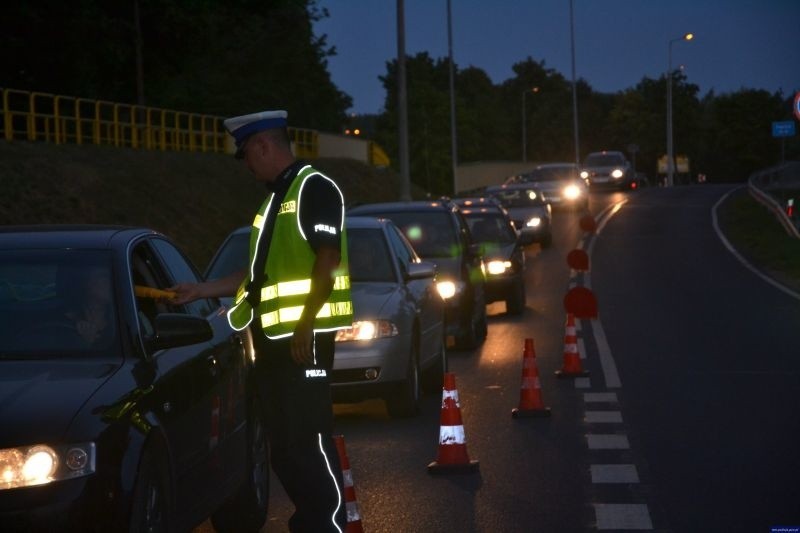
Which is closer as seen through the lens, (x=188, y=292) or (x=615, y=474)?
(x=188, y=292)

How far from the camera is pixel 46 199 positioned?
34.6 metres

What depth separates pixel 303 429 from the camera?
6.26 meters

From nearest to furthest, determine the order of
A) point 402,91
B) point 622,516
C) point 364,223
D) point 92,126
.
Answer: point 622,516, point 364,223, point 402,91, point 92,126

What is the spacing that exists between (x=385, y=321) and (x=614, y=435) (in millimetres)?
2140

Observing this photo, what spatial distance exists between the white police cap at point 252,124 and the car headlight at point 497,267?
17.7 meters

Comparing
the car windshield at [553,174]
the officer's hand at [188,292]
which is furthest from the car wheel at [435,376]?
the car windshield at [553,174]

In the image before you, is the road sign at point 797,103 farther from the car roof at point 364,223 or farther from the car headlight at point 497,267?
the car roof at point 364,223

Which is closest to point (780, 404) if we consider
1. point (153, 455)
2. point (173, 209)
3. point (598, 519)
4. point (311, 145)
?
point (598, 519)

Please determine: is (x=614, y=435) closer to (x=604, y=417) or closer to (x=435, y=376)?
(x=604, y=417)

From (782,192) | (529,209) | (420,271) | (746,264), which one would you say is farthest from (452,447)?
(782,192)

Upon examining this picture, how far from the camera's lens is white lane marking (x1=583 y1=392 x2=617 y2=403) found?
14.1 m

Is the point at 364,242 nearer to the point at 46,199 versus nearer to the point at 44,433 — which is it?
the point at 44,433

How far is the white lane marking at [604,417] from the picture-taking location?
1266 centimetres

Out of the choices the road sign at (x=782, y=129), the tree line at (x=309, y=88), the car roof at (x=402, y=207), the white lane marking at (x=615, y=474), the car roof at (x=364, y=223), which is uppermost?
the tree line at (x=309, y=88)
